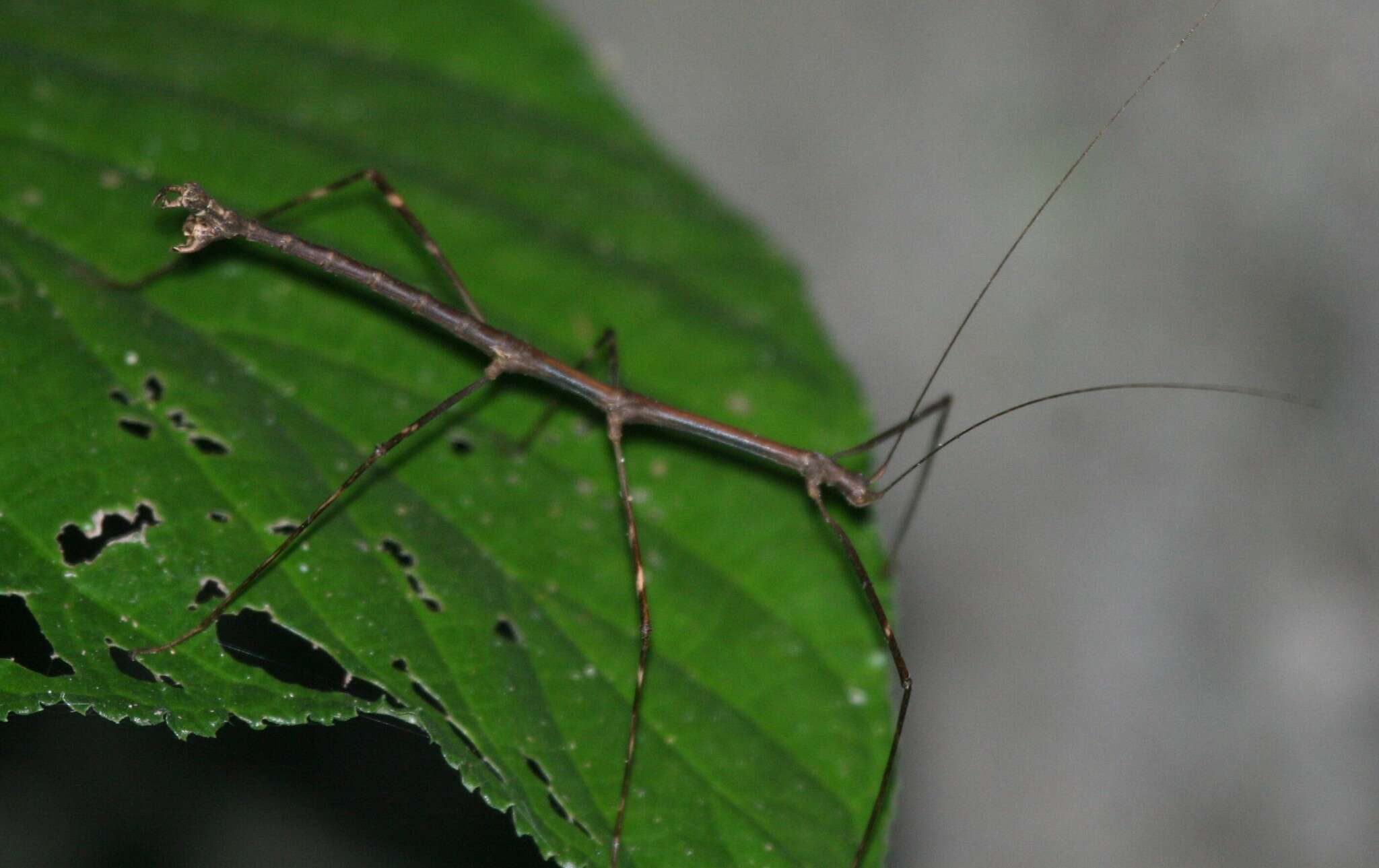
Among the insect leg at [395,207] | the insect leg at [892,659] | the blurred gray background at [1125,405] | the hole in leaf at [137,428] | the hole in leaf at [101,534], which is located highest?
the blurred gray background at [1125,405]

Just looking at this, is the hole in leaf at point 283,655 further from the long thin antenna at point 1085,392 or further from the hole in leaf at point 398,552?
the long thin antenna at point 1085,392

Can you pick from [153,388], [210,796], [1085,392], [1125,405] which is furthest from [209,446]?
[1125,405]

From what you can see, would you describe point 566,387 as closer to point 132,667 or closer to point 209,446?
point 209,446

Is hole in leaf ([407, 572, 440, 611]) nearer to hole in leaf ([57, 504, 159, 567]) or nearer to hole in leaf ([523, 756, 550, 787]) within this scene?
hole in leaf ([523, 756, 550, 787])

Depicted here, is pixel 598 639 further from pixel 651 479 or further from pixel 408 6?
pixel 408 6

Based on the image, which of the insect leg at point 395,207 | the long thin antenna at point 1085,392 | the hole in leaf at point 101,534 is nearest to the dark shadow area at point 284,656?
the hole in leaf at point 101,534
